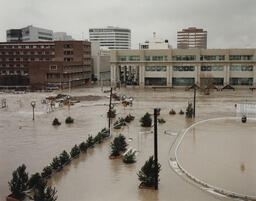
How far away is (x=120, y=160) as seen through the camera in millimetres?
22141

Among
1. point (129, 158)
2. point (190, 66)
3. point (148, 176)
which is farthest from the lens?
point (190, 66)

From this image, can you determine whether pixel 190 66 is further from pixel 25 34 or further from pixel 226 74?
pixel 25 34

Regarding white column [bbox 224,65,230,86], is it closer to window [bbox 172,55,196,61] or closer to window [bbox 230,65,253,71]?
window [bbox 230,65,253,71]

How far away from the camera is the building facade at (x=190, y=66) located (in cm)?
8256

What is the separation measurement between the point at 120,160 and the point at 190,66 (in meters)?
67.1

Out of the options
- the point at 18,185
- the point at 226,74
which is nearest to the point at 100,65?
the point at 226,74

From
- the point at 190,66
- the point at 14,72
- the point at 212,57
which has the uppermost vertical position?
the point at 212,57

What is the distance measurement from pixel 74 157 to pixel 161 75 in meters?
66.8

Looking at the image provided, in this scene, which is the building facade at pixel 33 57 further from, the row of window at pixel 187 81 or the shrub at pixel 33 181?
the shrub at pixel 33 181

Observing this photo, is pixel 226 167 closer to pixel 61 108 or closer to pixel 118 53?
pixel 61 108

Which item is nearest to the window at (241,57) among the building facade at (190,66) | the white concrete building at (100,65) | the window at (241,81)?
the building facade at (190,66)

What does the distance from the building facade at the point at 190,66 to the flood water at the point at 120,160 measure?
4437 centimetres

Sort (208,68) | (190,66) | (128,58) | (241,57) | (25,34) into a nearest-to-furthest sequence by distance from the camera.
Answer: (241,57) < (208,68) < (190,66) < (128,58) < (25,34)

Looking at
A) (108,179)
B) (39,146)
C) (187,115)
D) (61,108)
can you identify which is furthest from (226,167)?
(61,108)
